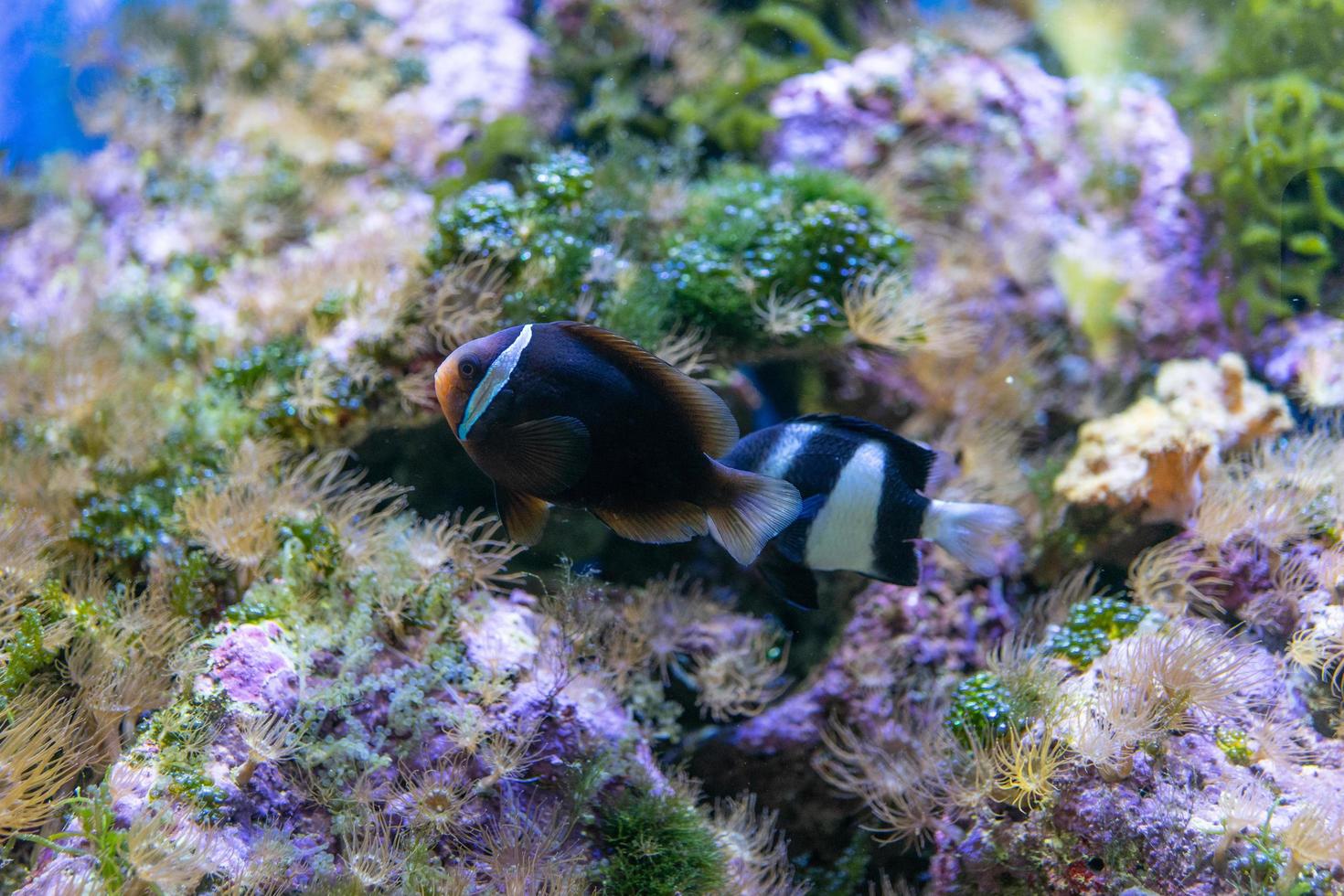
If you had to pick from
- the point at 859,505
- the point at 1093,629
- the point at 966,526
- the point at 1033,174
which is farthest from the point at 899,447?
the point at 1033,174

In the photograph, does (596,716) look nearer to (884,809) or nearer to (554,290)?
(884,809)

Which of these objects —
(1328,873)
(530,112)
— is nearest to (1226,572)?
(1328,873)

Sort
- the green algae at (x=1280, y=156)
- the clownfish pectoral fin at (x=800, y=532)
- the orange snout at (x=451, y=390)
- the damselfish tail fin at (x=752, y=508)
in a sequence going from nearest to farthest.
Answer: the orange snout at (x=451, y=390), the damselfish tail fin at (x=752, y=508), the clownfish pectoral fin at (x=800, y=532), the green algae at (x=1280, y=156)

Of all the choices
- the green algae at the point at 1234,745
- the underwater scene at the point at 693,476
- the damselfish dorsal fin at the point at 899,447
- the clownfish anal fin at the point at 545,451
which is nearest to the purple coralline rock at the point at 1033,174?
the underwater scene at the point at 693,476

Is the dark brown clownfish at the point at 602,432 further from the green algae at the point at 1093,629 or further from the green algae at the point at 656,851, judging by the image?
the green algae at the point at 1093,629

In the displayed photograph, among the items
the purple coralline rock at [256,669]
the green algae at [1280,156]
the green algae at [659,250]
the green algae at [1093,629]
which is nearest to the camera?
the purple coralline rock at [256,669]

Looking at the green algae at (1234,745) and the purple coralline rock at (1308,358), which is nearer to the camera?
the green algae at (1234,745)

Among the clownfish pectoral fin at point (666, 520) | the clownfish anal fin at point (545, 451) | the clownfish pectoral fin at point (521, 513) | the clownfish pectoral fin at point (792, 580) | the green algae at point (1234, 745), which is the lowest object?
the green algae at point (1234, 745)
